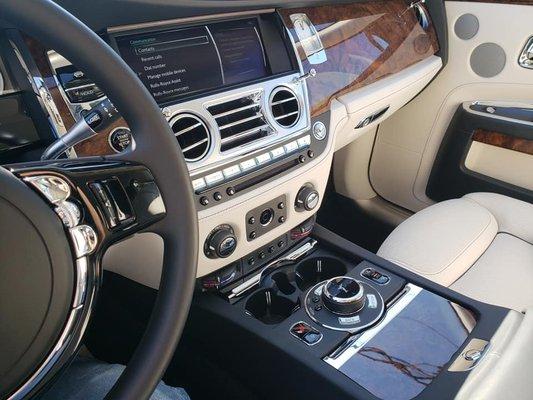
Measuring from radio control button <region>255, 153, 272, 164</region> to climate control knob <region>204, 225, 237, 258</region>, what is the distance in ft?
0.47

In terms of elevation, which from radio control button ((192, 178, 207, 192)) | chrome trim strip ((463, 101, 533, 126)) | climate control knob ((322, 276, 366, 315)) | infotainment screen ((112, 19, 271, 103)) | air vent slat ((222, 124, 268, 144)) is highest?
infotainment screen ((112, 19, 271, 103))

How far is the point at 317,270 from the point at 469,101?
0.87 meters

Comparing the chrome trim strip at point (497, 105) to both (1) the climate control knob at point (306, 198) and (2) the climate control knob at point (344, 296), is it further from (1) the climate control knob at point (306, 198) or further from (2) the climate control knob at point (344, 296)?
(2) the climate control knob at point (344, 296)

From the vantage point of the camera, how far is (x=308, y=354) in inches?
34.9

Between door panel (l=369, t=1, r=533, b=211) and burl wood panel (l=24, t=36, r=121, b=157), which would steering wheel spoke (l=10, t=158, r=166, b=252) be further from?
door panel (l=369, t=1, r=533, b=211)

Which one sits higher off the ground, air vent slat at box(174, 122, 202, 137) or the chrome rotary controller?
air vent slat at box(174, 122, 202, 137)

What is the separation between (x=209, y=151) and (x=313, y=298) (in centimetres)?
35

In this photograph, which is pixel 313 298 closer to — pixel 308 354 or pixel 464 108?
pixel 308 354

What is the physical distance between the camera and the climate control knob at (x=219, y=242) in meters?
0.97

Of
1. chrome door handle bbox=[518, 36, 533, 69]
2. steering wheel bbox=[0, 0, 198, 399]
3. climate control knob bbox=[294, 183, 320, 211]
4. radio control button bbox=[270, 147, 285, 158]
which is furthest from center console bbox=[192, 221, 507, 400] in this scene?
chrome door handle bbox=[518, 36, 533, 69]

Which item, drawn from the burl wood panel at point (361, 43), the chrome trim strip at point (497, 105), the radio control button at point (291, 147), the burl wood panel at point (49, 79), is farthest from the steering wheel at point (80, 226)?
the chrome trim strip at point (497, 105)

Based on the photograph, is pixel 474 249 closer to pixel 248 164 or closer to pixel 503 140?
pixel 503 140

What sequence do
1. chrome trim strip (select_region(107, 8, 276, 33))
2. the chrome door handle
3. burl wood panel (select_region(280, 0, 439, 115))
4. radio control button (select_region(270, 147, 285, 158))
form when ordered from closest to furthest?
chrome trim strip (select_region(107, 8, 276, 33)) < radio control button (select_region(270, 147, 285, 158)) < burl wood panel (select_region(280, 0, 439, 115)) < the chrome door handle

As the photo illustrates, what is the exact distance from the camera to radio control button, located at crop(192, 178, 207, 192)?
0.92 m
